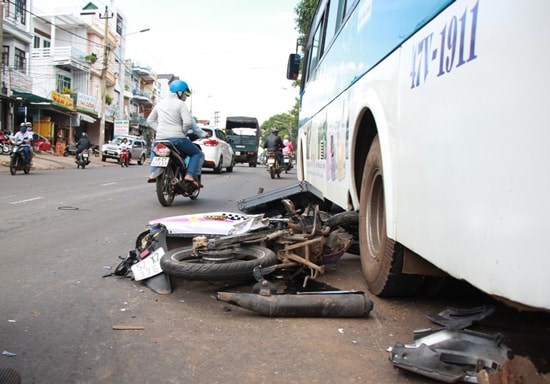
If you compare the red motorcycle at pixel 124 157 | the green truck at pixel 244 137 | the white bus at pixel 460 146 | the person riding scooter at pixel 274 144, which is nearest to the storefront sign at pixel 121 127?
the green truck at pixel 244 137

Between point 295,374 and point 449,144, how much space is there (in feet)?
4.07

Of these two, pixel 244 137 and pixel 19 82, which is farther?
pixel 244 137

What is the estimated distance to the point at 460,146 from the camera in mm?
2021

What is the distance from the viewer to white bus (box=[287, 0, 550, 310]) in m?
1.59

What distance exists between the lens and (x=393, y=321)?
311 centimetres

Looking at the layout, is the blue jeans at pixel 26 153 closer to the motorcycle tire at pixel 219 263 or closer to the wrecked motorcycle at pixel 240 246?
the wrecked motorcycle at pixel 240 246

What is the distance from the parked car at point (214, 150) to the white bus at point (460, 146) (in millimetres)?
14750

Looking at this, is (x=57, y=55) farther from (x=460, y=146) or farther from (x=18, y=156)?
(x=460, y=146)

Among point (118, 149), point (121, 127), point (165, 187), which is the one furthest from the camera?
point (121, 127)

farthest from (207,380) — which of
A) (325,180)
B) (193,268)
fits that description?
(325,180)

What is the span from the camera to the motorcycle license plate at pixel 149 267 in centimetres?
378

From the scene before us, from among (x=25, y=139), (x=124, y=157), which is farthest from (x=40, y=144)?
(x=25, y=139)

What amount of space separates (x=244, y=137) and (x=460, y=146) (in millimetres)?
34039

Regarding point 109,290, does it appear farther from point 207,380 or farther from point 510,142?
point 510,142
